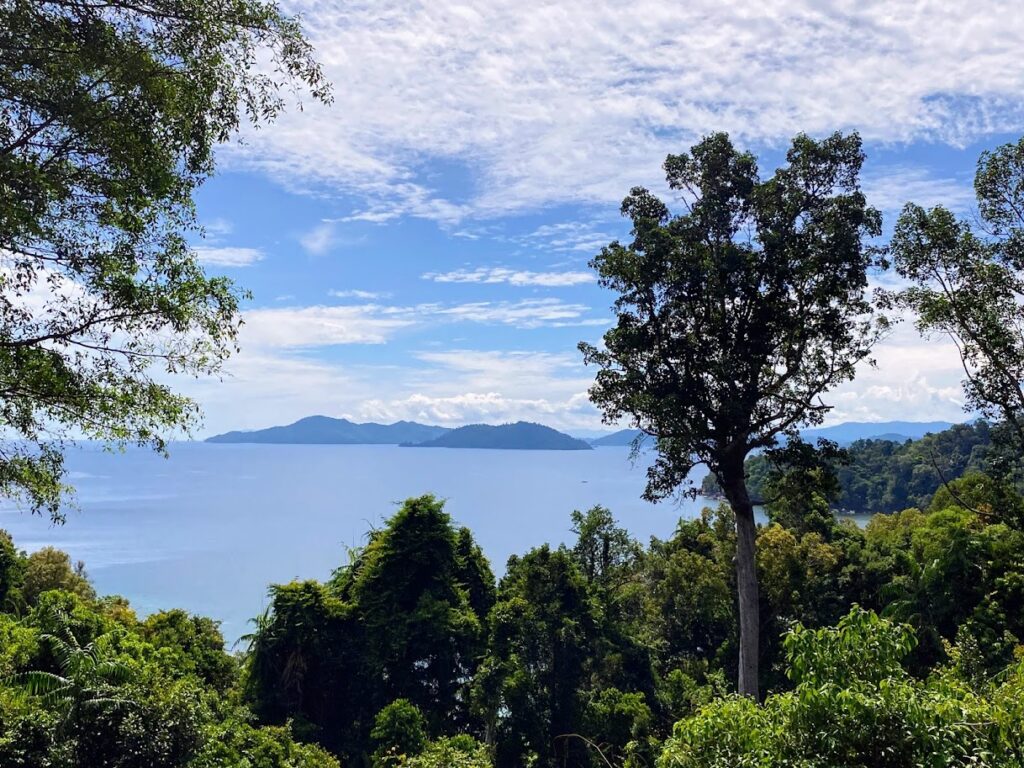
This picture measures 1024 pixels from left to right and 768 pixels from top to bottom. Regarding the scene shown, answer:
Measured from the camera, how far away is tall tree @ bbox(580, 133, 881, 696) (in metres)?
10.0

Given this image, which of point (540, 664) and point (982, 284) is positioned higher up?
point (982, 284)

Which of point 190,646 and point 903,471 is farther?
point 903,471

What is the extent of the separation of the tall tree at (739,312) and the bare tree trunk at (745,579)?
0.07 ft

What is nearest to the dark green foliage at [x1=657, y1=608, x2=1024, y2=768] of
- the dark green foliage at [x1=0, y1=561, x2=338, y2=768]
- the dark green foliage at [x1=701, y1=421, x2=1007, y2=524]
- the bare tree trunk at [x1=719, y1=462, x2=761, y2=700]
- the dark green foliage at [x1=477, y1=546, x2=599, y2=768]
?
the bare tree trunk at [x1=719, y1=462, x2=761, y2=700]

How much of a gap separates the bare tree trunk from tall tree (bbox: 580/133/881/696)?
0.07 ft

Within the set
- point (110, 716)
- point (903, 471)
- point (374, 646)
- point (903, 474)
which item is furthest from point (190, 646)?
point (903, 474)

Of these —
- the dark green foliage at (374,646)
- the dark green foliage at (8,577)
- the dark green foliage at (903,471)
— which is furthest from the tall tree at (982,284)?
the dark green foliage at (903,471)

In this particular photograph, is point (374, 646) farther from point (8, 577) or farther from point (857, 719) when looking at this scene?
point (857, 719)

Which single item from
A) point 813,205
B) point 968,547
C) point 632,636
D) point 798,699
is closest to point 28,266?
point 798,699

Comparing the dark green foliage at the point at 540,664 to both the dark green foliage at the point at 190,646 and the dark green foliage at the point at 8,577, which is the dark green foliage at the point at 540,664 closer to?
the dark green foliage at the point at 190,646

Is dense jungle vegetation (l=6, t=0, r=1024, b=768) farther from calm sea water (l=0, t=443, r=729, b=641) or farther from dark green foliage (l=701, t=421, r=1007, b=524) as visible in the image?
dark green foliage (l=701, t=421, r=1007, b=524)

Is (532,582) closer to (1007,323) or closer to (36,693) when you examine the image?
(36,693)

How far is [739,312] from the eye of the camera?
10430 mm

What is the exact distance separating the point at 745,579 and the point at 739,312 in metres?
4.25
